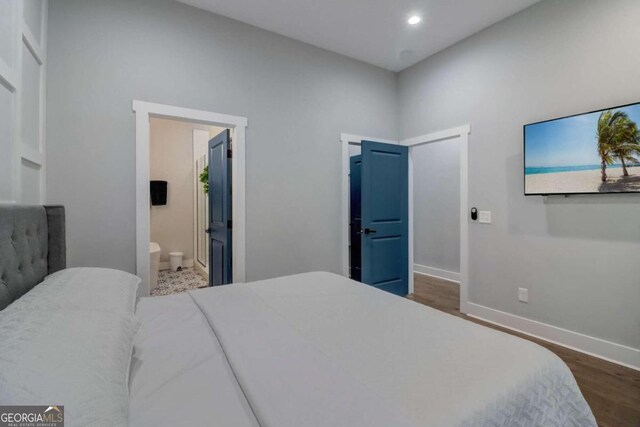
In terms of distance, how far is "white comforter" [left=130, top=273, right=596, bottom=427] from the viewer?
0.77 metres

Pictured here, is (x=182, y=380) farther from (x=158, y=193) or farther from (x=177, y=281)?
(x=158, y=193)

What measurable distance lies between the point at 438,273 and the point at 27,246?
509 cm

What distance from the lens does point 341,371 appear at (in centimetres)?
93

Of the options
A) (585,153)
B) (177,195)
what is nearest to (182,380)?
(585,153)

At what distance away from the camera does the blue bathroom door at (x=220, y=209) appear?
2.97 metres

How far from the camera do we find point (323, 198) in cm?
341

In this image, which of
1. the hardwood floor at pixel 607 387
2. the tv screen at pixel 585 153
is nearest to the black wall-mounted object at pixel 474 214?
the tv screen at pixel 585 153

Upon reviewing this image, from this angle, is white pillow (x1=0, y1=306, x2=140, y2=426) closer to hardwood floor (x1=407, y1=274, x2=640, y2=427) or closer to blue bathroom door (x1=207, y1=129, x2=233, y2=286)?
blue bathroom door (x1=207, y1=129, x2=233, y2=286)

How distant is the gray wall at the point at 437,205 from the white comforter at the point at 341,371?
3730 millimetres

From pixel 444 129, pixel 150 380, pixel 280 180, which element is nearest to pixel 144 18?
pixel 280 180

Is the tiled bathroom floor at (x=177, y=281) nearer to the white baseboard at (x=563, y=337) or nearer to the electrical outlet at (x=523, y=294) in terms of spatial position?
the white baseboard at (x=563, y=337)

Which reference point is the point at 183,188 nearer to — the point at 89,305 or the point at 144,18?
the point at 144,18

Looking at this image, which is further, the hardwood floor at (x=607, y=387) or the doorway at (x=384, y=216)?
the doorway at (x=384, y=216)

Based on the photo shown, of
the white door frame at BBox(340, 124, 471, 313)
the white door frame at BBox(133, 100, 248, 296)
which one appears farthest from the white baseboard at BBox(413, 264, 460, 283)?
the white door frame at BBox(133, 100, 248, 296)
